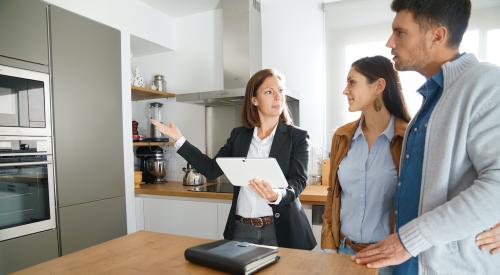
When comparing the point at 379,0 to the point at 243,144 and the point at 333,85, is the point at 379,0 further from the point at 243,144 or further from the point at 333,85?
the point at 243,144

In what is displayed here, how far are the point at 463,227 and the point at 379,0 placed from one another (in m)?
2.28

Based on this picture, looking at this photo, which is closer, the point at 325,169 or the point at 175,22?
the point at 325,169

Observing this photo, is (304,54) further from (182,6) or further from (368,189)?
(368,189)

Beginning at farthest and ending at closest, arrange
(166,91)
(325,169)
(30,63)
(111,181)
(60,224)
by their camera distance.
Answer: (166,91), (325,169), (111,181), (60,224), (30,63)

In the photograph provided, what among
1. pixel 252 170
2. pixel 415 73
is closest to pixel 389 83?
pixel 252 170

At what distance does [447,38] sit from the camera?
2.92 ft

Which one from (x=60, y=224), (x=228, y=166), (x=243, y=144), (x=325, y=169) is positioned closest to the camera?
(x=228, y=166)

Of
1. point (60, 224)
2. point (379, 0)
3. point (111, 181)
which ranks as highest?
point (379, 0)

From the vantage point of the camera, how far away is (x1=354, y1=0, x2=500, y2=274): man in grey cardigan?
2.42 feet

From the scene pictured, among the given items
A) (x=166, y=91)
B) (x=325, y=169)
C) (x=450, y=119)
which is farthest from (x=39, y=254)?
(x=450, y=119)

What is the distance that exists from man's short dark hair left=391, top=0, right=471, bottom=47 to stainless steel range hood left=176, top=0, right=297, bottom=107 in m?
1.81

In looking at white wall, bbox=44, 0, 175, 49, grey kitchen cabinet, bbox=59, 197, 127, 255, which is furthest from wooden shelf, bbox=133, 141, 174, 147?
white wall, bbox=44, 0, 175, 49

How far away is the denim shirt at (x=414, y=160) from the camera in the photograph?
92 cm

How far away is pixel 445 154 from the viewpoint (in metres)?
0.80
